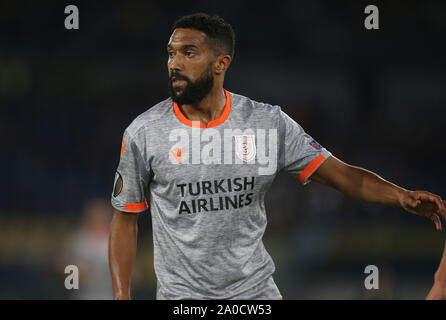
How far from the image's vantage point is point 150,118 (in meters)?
3.35

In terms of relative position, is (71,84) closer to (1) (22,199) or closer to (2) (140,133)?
(1) (22,199)

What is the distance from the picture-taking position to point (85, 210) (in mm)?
7492

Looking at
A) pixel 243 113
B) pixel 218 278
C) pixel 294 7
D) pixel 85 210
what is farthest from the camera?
pixel 294 7

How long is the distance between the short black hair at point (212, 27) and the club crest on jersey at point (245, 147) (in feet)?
1.70

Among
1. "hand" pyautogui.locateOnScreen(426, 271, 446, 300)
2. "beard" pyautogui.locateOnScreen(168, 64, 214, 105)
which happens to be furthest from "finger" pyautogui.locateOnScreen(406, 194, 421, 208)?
"beard" pyautogui.locateOnScreen(168, 64, 214, 105)

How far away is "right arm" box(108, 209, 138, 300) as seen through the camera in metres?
3.25

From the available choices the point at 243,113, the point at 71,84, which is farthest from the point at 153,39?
the point at 243,113

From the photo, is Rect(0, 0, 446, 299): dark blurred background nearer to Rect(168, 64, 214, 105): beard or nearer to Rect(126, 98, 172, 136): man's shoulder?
Rect(126, 98, 172, 136): man's shoulder

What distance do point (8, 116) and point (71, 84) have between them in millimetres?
1077

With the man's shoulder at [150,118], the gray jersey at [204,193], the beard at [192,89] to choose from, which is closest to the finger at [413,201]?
the gray jersey at [204,193]

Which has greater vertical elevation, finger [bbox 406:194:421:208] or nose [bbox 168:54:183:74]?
nose [bbox 168:54:183:74]

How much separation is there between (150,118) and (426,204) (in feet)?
5.13

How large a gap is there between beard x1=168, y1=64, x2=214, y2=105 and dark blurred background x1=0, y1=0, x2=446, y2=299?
374cm

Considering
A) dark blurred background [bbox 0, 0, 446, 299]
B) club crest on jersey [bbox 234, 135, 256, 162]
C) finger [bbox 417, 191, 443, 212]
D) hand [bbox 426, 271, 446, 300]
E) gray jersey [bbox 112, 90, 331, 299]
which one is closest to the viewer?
hand [bbox 426, 271, 446, 300]
